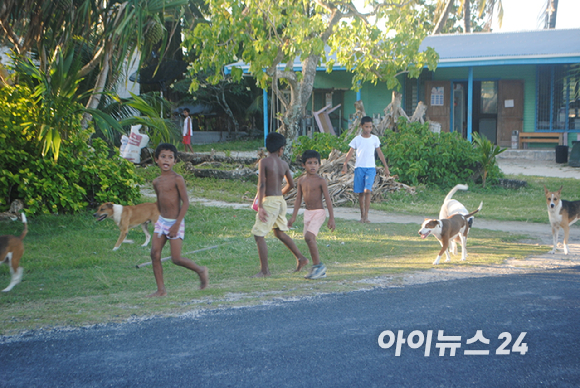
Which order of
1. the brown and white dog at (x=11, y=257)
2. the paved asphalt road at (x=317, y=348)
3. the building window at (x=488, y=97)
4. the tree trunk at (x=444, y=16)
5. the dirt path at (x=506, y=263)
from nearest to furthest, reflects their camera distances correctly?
1. the paved asphalt road at (x=317, y=348)
2. the brown and white dog at (x=11, y=257)
3. the dirt path at (x=506, y=263)
4. the building window at (x=488, y=97)
5. the tree trunk at (x=444, y=16)

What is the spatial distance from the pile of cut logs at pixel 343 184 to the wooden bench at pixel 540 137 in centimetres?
949

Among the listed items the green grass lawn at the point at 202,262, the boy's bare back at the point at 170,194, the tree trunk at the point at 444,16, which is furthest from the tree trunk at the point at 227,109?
the boy's bare back at the point at 170,194

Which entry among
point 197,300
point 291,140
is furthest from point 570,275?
point 291,140

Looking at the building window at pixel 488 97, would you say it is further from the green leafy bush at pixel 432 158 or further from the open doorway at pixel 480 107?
the green leafy bush at pixel 432 158

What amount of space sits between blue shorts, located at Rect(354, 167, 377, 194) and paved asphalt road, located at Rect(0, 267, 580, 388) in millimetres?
4659

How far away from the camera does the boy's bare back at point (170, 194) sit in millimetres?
5355

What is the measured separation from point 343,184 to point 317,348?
8.08m

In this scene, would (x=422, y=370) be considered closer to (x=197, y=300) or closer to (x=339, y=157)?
(x=197, y=300)

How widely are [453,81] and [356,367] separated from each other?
1871 cm

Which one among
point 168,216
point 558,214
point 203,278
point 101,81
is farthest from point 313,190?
point 101,81

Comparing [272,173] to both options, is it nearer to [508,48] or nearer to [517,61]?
[517,61]

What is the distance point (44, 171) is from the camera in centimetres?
959

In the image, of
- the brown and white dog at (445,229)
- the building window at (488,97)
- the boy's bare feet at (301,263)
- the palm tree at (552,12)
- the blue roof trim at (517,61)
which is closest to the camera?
the boy's bare feet at (301,263)

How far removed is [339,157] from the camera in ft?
42.4
